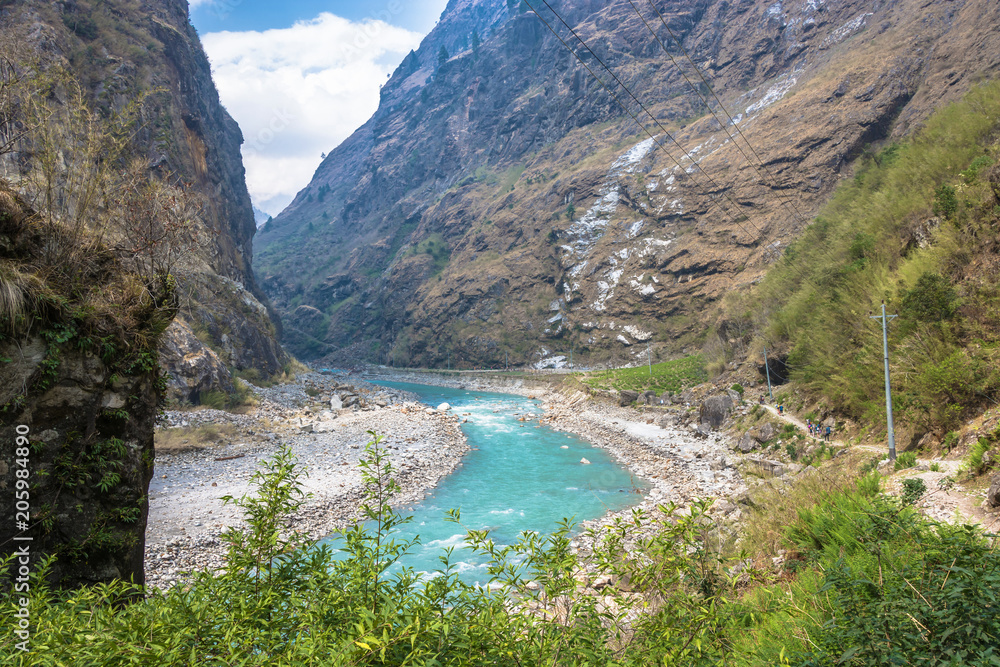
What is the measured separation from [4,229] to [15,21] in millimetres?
40492

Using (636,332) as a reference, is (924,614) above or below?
above

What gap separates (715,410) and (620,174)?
2310 inches

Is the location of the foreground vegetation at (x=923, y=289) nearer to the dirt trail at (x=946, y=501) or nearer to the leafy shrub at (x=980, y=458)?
the dirt trail at (x=946, y=501)

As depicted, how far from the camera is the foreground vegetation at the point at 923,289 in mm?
11703

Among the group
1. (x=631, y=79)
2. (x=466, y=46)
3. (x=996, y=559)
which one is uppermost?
(x=466, y=46)

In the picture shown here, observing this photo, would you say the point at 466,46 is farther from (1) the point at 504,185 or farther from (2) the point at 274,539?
(2) the point at 274,539

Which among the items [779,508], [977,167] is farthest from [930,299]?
[779,508]

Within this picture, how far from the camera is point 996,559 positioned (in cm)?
297

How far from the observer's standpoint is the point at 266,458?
2138 cm

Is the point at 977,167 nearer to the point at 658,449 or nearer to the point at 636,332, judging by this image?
the point at 658,449

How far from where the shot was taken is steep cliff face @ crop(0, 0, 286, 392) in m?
33.1

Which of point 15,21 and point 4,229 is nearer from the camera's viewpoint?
point 4,229

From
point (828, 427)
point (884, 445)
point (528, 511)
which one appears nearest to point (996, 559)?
point (884, 445)

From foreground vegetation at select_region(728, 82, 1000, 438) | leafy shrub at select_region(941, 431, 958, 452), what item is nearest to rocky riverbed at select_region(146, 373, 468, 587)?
leafy shrub at select_region(941, 431, 958, 452)
